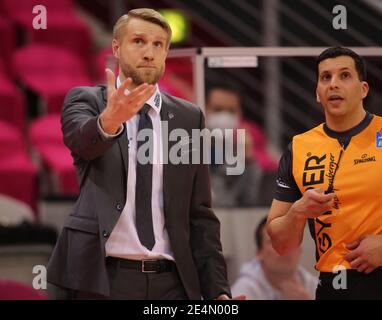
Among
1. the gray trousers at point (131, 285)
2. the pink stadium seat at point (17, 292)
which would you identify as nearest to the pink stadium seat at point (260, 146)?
the pink stadium seat at point (17, 292)

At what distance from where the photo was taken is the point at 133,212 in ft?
8.51

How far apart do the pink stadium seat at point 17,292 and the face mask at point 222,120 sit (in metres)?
1.00

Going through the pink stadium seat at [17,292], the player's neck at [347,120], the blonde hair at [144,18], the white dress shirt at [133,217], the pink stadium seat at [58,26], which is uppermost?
the pink stadium seat at [58,26]

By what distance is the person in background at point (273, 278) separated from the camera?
337cm

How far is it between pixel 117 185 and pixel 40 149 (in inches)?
96.9

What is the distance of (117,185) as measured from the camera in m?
2.59

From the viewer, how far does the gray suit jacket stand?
2557 millimetres

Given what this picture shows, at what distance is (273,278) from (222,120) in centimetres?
83

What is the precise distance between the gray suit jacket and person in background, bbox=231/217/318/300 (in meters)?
0.69

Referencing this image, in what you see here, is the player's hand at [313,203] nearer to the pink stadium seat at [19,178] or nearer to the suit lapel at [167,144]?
the suit lapel at [167,144]

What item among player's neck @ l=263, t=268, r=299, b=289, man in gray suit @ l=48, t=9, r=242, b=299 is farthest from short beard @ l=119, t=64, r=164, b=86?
player's neck @ l=263, t=268, r=299, b=289

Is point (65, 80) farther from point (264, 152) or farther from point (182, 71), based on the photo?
point (264, 152)

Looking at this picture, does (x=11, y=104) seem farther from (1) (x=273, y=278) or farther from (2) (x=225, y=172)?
(1) (x=273, y=278)

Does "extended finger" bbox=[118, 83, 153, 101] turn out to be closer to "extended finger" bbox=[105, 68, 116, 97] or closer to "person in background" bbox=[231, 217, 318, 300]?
"extended finger" bbox=[105, 68, 116, 97]
